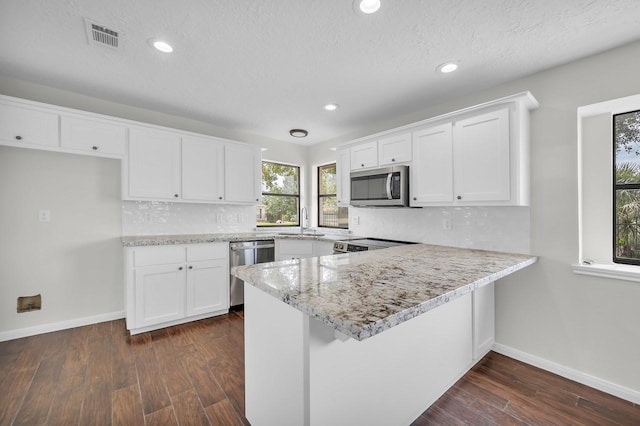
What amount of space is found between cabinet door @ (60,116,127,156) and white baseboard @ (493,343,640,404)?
14.0ft

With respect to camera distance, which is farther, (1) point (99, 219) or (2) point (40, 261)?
(1) point (99, 219)

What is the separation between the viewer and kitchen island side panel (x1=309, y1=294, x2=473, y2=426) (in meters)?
1.05

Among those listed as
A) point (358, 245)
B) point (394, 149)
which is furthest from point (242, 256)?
point (394, 149)

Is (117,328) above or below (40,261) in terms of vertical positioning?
below

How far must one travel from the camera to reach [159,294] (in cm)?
287

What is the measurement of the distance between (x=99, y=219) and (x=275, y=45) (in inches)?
108

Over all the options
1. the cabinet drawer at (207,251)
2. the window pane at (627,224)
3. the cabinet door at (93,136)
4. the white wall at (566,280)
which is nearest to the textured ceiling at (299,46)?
the white wall at (566,280)

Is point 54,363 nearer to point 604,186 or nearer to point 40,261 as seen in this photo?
point 40,261

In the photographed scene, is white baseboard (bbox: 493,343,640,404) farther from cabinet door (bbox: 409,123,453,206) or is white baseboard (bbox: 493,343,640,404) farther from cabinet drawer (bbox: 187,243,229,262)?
cabinet drawer (bbox: 187,243,229,262)

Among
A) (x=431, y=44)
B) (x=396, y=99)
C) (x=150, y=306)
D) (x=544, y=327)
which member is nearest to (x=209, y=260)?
(x=150, y=306)

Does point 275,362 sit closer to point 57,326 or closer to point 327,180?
point 57,326

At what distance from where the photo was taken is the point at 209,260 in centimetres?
321

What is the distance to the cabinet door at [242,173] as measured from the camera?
364 centimetres

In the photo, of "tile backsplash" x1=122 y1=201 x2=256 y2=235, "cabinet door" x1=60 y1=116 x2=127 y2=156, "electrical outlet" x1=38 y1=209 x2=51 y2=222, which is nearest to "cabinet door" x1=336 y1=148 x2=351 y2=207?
"tile backsplash" x1=122 y1=201 x2=256 y2=235
